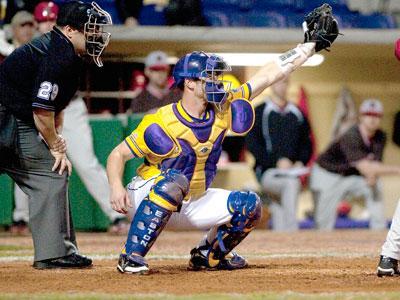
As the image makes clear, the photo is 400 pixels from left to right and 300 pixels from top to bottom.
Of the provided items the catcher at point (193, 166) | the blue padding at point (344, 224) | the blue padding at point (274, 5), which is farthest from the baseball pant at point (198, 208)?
the blue padding at point (274, 5)

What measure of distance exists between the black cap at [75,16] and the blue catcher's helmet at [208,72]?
0.62 meters

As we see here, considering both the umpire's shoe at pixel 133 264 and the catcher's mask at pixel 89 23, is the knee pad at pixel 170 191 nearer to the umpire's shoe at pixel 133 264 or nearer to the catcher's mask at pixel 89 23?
the umpire's shoe at pixel 133 264

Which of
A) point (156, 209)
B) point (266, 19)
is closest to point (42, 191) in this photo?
point (156, 209)

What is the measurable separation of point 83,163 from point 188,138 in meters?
4.14

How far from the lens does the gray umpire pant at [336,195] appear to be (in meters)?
11.3

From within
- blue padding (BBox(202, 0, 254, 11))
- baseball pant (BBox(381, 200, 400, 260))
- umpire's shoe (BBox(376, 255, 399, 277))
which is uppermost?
blue padding (BBox(202, 0, 254, 11))

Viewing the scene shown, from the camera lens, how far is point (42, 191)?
248 inches

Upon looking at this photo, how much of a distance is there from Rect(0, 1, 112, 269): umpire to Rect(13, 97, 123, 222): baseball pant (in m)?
3.30

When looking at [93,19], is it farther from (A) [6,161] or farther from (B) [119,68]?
(B) [119,68]

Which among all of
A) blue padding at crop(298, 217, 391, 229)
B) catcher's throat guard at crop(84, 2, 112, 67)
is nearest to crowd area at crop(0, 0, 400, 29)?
blue padding at crop(298, 217, 391, 229)

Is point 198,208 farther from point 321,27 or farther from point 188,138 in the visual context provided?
point 321,27

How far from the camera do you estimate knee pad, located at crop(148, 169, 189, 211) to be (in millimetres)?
5547

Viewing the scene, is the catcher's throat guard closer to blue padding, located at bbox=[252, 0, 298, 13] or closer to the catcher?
the catcher

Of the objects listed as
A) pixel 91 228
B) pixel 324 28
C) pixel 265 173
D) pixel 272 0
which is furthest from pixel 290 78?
pixel 324 28
